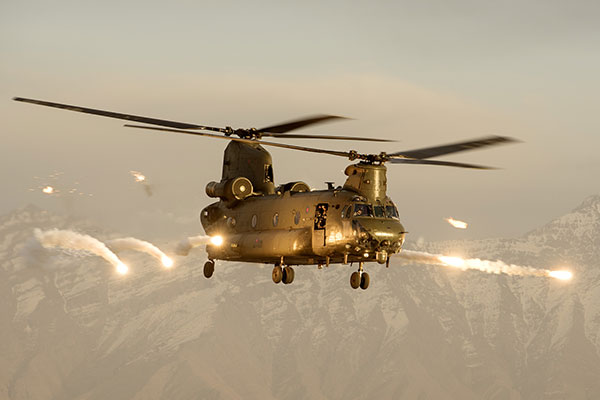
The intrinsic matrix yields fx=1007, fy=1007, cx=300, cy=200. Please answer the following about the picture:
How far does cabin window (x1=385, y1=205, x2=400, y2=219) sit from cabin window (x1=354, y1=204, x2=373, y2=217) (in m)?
1.02

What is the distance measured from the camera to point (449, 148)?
46.9 m

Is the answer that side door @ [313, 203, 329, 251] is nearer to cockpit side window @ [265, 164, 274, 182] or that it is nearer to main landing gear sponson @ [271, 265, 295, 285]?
main landing gear sponson @ [271, 265, 295, 285]

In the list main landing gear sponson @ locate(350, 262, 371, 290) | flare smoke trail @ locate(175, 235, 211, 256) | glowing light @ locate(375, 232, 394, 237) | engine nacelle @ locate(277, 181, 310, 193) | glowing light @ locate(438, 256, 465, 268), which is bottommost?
main landing gear sponson @ locate(350, 262, 371, 290)

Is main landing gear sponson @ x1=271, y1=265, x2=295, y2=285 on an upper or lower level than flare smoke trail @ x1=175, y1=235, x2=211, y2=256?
lower

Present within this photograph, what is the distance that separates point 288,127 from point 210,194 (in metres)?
8.59

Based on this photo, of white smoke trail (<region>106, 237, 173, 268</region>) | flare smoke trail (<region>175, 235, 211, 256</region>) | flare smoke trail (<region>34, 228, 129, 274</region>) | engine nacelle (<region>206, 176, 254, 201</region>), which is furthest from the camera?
flare smoke trail (<region>34, 228, 129, 274</region>)

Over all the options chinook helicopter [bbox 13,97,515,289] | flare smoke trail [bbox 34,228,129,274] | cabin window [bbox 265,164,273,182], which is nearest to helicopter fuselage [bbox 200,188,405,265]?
chinook helicopter [bbox 13,97,515,289]

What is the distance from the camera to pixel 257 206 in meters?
55.6

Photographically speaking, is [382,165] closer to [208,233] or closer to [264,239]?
[264,239]

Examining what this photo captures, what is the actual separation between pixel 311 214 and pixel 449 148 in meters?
8.13

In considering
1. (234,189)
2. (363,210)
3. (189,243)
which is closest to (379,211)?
(363,210)

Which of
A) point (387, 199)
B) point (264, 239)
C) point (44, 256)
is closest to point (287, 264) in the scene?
point (264, 239)

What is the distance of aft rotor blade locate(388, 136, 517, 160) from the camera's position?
145ft

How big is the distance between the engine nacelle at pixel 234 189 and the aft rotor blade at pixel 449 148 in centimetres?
1046
